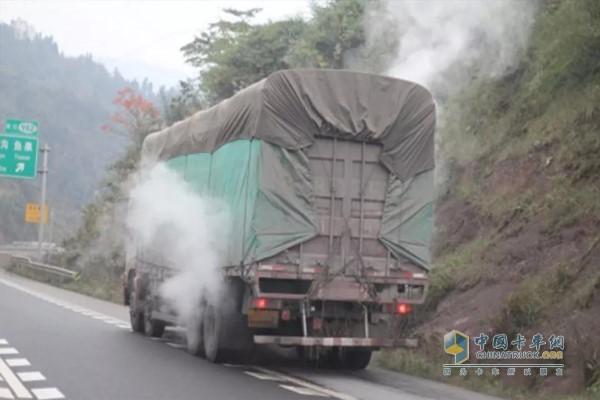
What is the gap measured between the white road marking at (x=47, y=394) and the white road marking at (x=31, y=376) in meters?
0.79

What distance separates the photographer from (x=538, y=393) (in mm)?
11430

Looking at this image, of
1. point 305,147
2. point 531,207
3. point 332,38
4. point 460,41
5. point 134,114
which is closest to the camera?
point 305,147

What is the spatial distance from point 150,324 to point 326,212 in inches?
262

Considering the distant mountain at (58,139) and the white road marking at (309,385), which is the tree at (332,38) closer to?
the white road marking at (309,385)

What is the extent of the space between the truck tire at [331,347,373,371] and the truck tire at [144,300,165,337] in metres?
5.06

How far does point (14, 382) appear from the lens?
10.9 m

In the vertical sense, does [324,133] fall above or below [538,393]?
above

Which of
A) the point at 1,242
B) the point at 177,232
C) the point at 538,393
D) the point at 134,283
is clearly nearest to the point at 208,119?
the point at 177,232

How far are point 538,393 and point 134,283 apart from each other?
9854mm

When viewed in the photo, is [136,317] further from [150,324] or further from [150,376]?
[150,376]

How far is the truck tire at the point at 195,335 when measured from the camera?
1440 cm

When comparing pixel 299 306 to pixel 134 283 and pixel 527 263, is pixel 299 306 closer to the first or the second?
pixel 527 263

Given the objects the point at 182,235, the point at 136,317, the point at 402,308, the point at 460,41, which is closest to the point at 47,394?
the point at 402,308

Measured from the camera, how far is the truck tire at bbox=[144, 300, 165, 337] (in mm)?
17969
